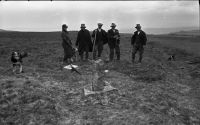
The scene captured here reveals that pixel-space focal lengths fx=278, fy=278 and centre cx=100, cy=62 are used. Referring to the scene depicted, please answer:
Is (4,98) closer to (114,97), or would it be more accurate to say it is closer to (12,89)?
(12,89)

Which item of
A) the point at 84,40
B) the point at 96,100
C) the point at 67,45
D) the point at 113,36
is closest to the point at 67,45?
the point at 67,45

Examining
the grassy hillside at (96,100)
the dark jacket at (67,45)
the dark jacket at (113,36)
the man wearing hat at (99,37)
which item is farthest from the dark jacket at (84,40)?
the grassy hillside at (96,100)

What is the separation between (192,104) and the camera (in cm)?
964

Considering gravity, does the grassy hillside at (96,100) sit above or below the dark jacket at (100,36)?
below

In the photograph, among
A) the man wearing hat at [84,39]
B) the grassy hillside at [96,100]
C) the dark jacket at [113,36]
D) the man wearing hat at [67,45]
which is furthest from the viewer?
the dark jacket at [113,36]

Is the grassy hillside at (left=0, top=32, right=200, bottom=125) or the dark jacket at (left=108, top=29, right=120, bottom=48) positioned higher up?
the dark jacket at (left=108, top=29, right=120, bottom=48)

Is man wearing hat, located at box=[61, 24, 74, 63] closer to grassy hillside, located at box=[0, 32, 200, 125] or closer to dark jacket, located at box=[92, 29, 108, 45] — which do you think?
dark jacket, located at box=[92, 29, 108, 45]

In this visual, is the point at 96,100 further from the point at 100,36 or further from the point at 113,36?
the point at 113,36

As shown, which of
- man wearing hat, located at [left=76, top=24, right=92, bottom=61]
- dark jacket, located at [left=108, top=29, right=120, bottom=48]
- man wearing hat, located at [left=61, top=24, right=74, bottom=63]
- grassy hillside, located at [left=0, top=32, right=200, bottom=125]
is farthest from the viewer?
dark jacket, located at [left=108, top=29, right=120, bottom=48]

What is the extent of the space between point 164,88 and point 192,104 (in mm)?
1592

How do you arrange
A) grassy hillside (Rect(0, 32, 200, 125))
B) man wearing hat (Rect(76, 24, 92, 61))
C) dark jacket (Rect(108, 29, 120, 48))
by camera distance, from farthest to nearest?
dark jacket (Rect(108, 29, 120, 48)), man wearing hat (Rect(76, 24, 92, 61)), grassy hillside (Rect(0, 32, 200, 125))

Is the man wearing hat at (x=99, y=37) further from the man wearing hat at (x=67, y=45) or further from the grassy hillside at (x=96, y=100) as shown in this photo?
the grassy hillside at (x=96, y=100)

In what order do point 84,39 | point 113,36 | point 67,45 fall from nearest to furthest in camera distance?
1. point 67,45
2. point 84,39
3. point 113,36

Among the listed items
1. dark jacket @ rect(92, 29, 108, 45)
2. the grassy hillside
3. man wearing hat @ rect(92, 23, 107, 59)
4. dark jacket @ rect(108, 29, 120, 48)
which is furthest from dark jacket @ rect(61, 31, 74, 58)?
dark jacket @ rect(108, 29, 120, 48)
